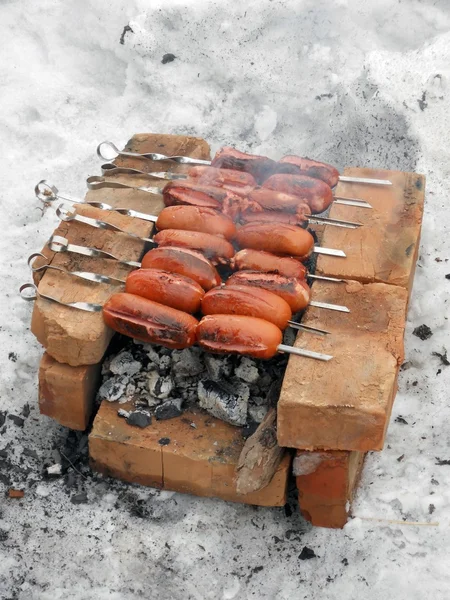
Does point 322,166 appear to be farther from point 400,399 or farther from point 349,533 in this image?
point 349,533

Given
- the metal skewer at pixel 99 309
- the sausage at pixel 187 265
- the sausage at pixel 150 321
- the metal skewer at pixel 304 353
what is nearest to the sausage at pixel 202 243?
the sausage at pixel 187 265

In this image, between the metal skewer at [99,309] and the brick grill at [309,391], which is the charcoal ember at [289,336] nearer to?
the brick grill at [309,391]

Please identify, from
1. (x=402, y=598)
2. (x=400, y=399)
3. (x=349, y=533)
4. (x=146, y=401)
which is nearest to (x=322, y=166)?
(x=400, y=399)

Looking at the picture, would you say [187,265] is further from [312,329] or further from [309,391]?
[309,391]

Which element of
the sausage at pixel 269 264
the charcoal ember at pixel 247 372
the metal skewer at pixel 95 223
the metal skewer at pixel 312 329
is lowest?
the charcoal ember at pixel 247 372

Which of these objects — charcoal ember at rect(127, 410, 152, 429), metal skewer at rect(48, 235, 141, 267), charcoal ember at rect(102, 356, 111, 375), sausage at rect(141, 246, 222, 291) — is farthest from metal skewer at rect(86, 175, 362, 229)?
charcoal ember at rect(127, 410, 152, 429)

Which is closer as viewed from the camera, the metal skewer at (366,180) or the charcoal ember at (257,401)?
the charcoal ember at (257,401)
